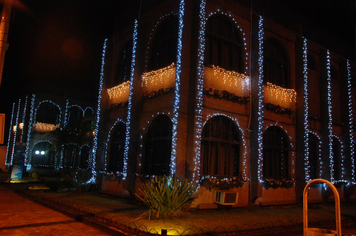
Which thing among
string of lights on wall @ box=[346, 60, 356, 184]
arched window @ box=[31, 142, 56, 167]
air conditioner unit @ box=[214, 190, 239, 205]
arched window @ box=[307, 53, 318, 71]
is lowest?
air conditioner unit @ box=[214, 190, 239, 205]

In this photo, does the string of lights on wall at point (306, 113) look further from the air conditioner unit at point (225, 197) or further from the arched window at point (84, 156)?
the arched window at point (84, 156)

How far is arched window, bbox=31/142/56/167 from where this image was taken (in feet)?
93.4

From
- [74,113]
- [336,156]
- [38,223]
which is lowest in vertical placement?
[38,223]

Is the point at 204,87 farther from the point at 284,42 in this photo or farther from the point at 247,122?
the point at 284,42

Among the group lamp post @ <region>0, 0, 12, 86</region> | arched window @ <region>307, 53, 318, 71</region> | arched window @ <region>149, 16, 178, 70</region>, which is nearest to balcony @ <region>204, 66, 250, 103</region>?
arched window @ <region>149, 16, 178, 70</region>

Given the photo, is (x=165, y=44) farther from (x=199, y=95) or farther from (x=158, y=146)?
(x=158, y=146)

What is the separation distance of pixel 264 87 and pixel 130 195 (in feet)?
25.5

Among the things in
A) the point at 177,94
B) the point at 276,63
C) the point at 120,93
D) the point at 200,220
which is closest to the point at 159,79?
the point at 177,94

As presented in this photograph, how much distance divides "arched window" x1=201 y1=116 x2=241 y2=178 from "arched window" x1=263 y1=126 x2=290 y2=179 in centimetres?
180

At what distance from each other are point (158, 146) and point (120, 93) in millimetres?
4404

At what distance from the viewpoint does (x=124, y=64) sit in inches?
612

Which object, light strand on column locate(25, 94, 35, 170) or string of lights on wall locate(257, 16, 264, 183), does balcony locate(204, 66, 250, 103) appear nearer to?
string of lights on wall locate(257, 16, 264, 183)

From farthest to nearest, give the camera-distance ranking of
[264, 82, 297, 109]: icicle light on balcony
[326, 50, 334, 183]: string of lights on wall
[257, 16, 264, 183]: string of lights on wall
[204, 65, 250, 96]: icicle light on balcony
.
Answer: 1. [326, 50, 334, 183]: string of lights on wall
2. [264, 82, 297, 109]: icicle light on balcony
3. [257, 16, 264, 183]: string of lights on wall
4. [204, 65, 250, 96]: icicle light on balcony

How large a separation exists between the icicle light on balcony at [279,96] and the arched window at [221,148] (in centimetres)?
276
